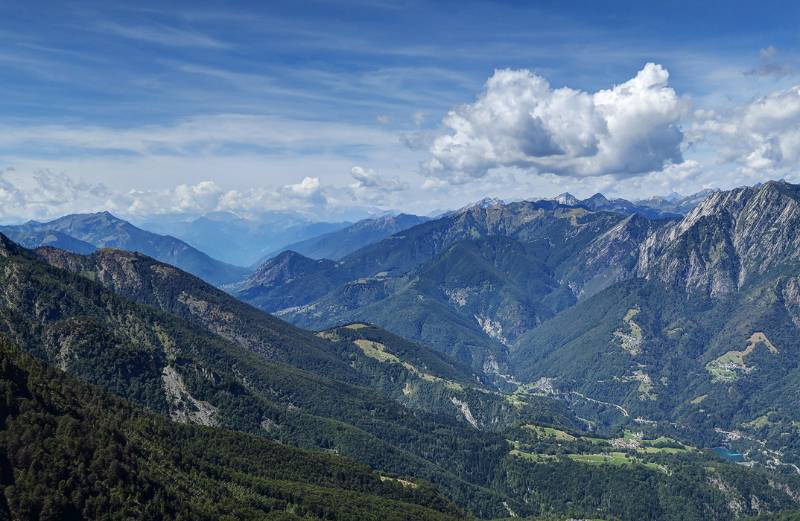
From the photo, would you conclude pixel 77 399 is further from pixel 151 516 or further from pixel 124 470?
pixel 151 516

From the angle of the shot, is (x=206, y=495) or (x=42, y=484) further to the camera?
(x=206, y=495)

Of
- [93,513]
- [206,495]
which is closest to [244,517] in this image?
[206,495]

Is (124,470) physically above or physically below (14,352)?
below

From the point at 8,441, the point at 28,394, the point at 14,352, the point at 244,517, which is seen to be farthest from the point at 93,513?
the point at 14,352

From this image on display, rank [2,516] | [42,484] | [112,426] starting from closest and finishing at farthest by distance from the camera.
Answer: [2,516] < [42,484] < [112,426]

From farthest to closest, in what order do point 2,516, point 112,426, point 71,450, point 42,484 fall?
point 112,426, point 71,450, point 42,484, point 2,516

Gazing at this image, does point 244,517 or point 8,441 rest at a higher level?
point 8,441

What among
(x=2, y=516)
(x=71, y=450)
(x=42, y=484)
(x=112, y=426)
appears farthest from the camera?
(x=112, y=426)

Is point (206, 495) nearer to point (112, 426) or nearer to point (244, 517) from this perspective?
point (244, 517)

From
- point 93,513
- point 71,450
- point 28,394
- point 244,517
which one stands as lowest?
point 244,517
